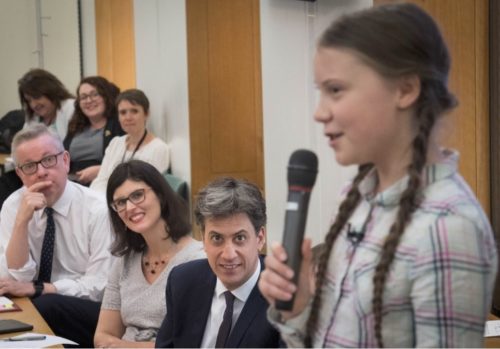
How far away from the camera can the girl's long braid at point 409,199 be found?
114cm

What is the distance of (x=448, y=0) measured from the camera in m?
3.95

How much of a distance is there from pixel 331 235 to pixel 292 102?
11.2ft

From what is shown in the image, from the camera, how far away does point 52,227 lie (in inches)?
150

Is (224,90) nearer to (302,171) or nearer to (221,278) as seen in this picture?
(221,278)

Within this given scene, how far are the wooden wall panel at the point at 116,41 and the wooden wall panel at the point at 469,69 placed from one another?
441 cm

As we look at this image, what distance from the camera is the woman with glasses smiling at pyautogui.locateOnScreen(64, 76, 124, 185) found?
675 centimetres

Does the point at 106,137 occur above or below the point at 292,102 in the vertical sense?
below

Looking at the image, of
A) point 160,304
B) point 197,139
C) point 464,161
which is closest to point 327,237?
point 160,304

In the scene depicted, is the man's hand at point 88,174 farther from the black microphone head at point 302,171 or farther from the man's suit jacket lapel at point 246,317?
the black microphone head at point 302,171

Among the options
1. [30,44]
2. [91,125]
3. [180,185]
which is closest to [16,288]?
[180,185]

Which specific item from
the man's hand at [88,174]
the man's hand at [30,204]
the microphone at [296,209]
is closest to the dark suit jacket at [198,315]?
the microphone at [296,209]

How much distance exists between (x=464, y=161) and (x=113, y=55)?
218 inches

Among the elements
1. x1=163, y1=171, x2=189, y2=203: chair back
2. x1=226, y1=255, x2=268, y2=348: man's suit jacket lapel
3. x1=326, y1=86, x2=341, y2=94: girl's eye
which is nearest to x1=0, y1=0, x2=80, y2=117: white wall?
x1=163, y1=171, x2=189, y2=203: chair back

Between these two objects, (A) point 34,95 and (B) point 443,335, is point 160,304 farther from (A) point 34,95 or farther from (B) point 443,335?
(A) point 34,95
